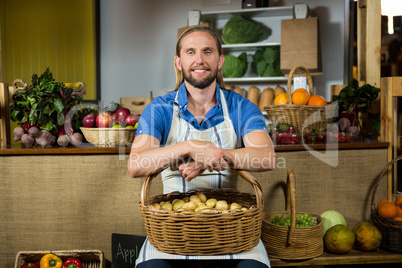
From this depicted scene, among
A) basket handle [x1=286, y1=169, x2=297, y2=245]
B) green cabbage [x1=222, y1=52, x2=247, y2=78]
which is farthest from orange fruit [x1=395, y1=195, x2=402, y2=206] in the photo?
green cabbage [x1=222, y1=52, x2=247, y2=78]

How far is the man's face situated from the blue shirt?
4.3 inches

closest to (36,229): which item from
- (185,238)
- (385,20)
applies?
(185,238)

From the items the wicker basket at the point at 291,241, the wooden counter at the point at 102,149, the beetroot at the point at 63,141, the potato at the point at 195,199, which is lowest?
the wicker basket at the point at 291,241

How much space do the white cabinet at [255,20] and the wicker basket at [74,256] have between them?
8.92 ft

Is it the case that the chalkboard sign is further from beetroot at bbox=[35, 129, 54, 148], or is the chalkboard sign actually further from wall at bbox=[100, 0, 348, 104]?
wall at bbox=[100, 0, 348, 104]

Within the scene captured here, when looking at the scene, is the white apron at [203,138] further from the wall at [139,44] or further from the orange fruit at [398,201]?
the wall at [139,44]

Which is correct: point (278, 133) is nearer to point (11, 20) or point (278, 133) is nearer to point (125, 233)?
point (125, 233)

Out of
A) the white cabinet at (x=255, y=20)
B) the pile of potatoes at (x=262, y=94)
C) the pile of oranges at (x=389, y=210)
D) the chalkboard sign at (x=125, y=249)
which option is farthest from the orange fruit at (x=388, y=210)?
the white cabinet at (x=255, y=20)

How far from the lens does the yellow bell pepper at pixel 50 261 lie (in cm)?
225

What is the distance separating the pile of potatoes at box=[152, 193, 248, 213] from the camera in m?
1.62

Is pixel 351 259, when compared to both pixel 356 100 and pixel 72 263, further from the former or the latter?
pixel 72 263

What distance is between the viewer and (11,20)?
4.48 m

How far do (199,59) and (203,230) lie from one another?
0.85m

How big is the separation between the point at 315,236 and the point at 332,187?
43 centimetres
